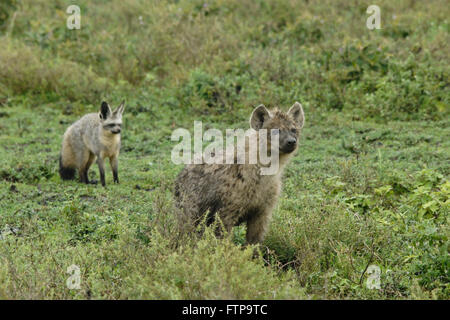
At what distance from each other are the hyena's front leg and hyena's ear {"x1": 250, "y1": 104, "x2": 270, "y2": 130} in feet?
2.41

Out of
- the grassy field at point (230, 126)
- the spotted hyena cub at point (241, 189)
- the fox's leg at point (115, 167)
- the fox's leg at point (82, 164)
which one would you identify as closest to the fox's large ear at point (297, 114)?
the spotted hyena cub at point (241, 189)

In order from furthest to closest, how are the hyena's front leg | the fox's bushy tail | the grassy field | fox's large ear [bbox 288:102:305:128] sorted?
the fox's bushy tail, fox's large ear [bbox 288:102:305:128], the hyena's front leg, the grassy field

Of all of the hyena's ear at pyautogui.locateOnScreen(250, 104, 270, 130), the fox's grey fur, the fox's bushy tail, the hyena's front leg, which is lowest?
the hyena's front leg

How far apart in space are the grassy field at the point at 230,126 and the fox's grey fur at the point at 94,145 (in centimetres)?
28

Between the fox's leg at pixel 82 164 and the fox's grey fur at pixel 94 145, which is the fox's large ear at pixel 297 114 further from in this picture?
the fox's leg at pixel 82 164

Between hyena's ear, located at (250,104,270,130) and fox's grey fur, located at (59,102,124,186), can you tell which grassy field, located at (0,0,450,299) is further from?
hyena's ear, located at (250,104,270,130)

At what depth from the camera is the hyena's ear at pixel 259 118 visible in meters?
5.38

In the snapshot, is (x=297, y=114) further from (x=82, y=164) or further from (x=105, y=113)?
(x=82, y=164)

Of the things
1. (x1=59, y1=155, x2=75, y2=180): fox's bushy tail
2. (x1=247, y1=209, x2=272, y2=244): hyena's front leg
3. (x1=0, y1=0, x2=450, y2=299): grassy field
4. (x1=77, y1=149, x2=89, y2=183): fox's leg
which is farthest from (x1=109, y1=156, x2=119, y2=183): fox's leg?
(x1=247, y1=209, x2=272, y2=244): hyena's front leg

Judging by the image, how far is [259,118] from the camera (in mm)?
5430

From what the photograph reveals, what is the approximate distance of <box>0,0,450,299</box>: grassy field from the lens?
4590 millimetres

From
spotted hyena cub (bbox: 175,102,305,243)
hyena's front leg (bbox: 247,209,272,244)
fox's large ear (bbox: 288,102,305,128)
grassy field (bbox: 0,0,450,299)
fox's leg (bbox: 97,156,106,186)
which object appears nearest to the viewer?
grassy field (bbox: 0,0,450,299)
